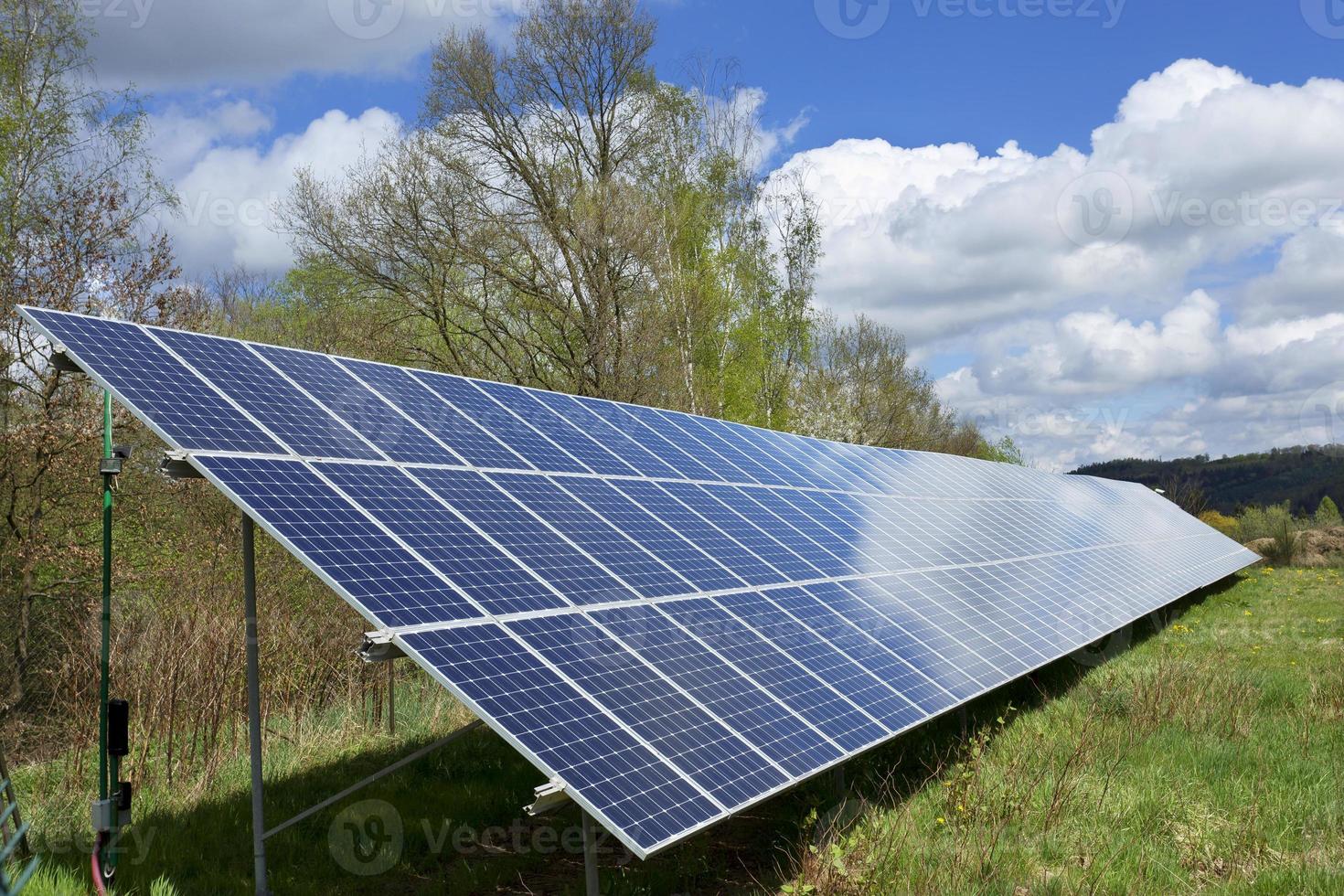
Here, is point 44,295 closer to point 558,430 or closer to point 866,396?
point 558,430

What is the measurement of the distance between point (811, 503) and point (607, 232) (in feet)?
58.0

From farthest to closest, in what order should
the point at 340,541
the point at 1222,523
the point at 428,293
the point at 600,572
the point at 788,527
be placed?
the point at 1222,523
the point at 428,293
the point at 788,527
the point at 600,572
the point at 340,541

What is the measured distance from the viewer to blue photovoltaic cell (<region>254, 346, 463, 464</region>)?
8.16 metres

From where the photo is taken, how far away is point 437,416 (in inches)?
365

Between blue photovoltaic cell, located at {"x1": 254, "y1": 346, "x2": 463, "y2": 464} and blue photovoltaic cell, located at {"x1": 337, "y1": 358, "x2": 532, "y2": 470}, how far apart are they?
0.17 meters

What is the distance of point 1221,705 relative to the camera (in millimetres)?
11570

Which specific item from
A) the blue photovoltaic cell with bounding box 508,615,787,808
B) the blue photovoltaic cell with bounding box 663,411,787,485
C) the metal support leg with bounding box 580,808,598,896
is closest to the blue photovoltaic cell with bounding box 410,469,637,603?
the blue photovoltaic cell with bounding box 508,615,787,808

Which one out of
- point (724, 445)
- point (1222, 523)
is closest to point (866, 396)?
point (1222, 523)

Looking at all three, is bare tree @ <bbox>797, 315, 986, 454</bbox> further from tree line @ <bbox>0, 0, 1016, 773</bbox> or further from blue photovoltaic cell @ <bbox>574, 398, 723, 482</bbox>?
blue photovoltaic cell @ <bbox>574, 398, 723, 482</bbox>

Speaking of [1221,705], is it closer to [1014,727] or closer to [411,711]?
[1014,727]

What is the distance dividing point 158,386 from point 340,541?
6.05ft

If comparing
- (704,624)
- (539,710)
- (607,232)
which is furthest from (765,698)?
(607,232)

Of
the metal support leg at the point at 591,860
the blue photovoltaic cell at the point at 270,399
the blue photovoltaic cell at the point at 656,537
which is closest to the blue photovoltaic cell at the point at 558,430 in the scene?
the blue photovoltaic cell at the point at 656,537

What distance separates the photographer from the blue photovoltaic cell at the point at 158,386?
6.48 meters
